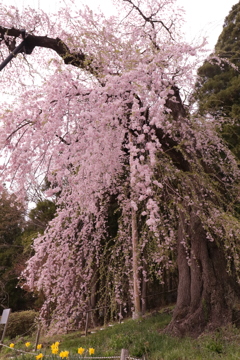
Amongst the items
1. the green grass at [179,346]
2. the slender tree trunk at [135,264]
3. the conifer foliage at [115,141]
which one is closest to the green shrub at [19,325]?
the slender tree trunk at [135,264]

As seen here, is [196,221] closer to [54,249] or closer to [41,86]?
[54,249]

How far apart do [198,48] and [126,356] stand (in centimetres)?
396

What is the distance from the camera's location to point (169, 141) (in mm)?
4992

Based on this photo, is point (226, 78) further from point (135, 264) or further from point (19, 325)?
point (19, 325)

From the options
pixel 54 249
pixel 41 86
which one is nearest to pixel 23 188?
pixel 41 86

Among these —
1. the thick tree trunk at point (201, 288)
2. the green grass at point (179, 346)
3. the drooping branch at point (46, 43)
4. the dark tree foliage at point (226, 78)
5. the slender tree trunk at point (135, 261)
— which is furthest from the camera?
the dark tree foliage at point (226, 78)

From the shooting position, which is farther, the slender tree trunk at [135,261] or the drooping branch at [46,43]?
the slender tree trunk at [135,261]

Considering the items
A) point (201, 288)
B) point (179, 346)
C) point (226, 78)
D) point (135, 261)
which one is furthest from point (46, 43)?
point (226, 78)

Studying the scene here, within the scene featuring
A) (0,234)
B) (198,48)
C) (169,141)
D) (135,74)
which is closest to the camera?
(135,74)

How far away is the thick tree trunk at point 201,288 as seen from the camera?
4410 millimetres

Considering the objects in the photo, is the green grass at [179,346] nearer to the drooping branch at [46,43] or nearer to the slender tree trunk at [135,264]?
the slender tree trunk at [135,264]

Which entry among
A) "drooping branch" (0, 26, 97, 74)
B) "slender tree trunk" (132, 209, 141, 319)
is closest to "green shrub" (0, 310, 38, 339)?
"slender tree trunk" (132, 209, 141, 319)

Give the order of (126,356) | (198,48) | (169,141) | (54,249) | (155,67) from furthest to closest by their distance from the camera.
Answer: (54,249)
(169,141)
(198,48)
(155,67)
(126,356)

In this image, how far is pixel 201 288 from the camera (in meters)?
4.76
